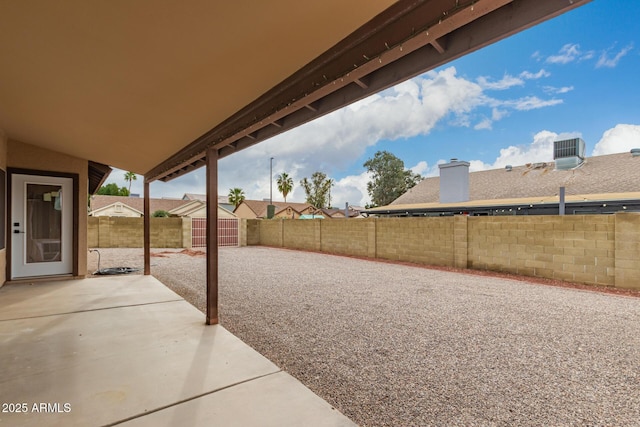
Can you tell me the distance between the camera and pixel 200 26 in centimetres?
193

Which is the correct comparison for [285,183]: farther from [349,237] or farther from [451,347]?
[451,347]

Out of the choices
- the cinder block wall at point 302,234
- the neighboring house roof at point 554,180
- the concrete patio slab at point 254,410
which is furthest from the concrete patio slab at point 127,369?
the neighboring house roof at point 554,180

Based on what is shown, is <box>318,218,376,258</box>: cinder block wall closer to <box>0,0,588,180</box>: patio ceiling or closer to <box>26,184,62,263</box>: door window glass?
<box>0,0,588,180</box>: patio ceiling

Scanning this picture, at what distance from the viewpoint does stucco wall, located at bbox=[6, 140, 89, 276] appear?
18.7 feet

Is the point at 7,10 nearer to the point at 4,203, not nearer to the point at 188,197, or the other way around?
the point at 4,203

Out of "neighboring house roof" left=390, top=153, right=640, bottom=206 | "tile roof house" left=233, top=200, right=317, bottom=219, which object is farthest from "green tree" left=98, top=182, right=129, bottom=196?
"neighboring house roof" left=390, top=153, right=640, bottom=206

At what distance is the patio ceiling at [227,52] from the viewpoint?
1.71 meters

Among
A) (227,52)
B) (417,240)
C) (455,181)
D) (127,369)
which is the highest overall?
(455,181)

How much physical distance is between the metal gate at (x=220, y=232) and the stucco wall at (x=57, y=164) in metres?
9.65

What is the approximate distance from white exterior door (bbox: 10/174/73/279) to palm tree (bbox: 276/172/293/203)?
37596 mm

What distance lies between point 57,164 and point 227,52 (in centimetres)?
605

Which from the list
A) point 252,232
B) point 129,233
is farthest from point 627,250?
point 129,233

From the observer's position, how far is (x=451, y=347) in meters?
3.31

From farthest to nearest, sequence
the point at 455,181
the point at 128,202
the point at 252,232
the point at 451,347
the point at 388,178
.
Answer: the point at 128,202 → the point at 388,178 → the point at 252,232 → the point at 455,181 → the point at 451,347
